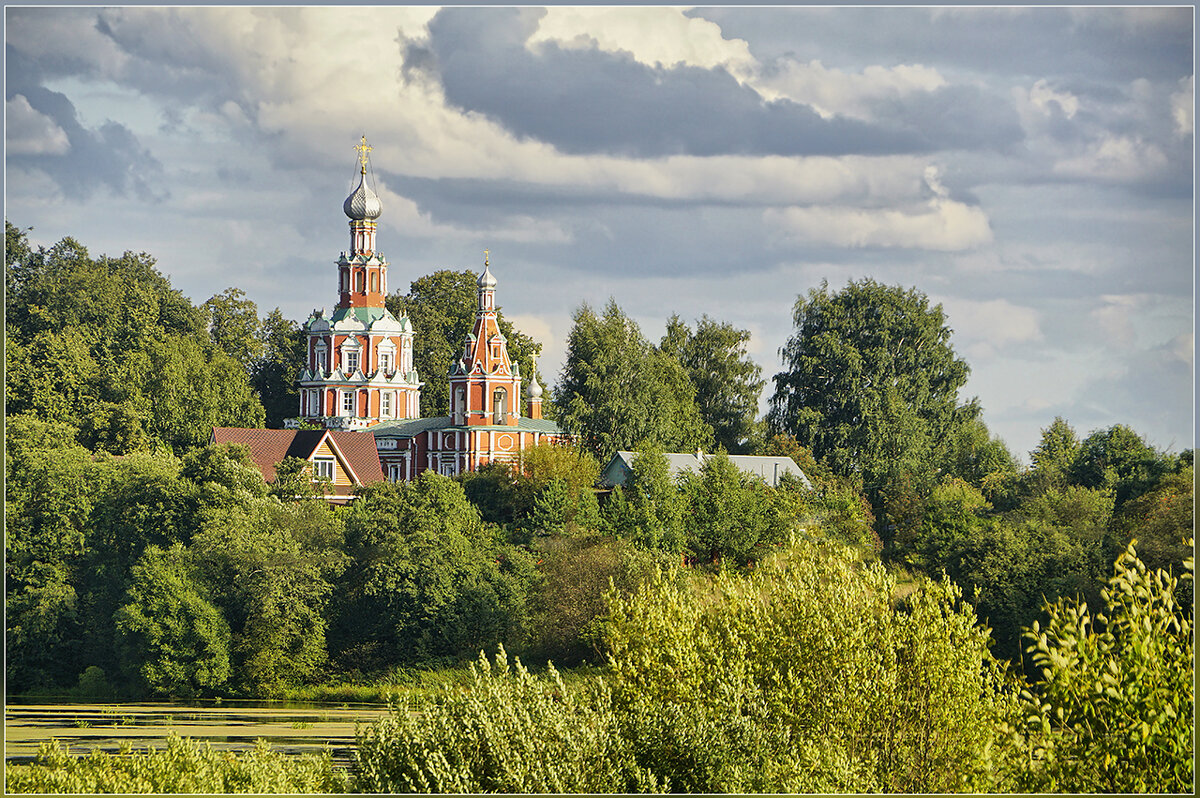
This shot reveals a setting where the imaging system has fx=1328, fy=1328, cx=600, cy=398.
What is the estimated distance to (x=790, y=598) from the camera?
45.9 ft

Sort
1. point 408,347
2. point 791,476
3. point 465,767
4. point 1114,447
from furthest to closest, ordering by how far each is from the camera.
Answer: point 408,347
point 791,476
point 1114,447
point 465,767

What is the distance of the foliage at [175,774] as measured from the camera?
11.1 metres

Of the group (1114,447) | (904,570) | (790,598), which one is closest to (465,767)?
(790,598)

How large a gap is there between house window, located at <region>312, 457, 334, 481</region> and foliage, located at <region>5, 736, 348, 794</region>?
28.7m

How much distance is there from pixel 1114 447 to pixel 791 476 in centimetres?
912

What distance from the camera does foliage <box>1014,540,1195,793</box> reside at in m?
8.45

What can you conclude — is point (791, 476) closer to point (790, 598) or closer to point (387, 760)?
point (790, 598)

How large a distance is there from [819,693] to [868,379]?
116 feet

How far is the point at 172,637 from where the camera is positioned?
88.6 ft

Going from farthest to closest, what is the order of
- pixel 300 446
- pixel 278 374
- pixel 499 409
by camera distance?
pixel 278 374, pixel 499 409, pixel 300 446

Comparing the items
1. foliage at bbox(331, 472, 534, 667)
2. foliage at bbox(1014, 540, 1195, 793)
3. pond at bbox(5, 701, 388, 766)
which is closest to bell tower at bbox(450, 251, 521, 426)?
foliage at bbox(331, 472, 534, 667)

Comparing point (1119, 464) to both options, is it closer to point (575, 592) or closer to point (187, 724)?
point (575, 592)

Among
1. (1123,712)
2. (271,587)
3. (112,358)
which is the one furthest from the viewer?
(112,358)

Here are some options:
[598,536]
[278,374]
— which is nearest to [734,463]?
[598,536]
